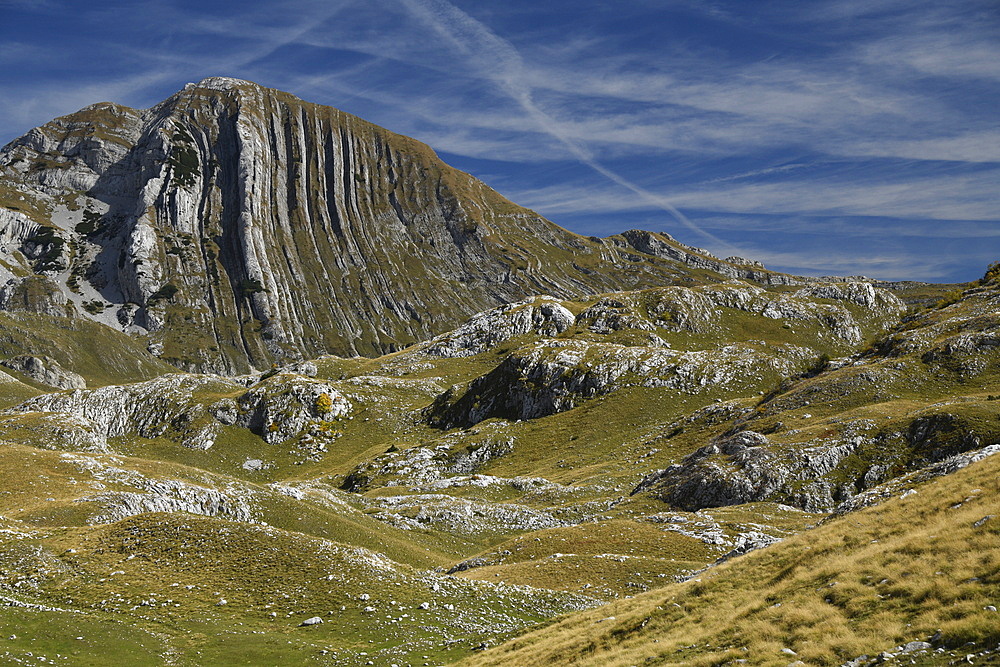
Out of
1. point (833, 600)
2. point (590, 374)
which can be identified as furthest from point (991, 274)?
point (833, 600)

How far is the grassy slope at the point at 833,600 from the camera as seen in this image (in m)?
18.1

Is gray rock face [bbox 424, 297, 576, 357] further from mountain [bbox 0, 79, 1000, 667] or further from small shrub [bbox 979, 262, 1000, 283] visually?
small shrub [bbox 979, 262, 1000, 283]

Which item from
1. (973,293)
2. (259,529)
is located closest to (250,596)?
(259,529)

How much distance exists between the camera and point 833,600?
2167 cm

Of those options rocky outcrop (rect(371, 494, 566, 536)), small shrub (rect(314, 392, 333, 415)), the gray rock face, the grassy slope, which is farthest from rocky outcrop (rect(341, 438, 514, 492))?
the grassy slope

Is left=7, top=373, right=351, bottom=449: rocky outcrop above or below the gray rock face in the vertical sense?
below

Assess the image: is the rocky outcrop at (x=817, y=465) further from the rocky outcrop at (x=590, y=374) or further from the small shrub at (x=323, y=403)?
the small shrub at (x=323, y=403)

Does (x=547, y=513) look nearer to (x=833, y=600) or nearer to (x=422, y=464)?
(x=422, y=464)

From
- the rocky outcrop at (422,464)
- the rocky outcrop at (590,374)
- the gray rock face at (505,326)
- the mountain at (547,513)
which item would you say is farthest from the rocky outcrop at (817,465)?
the gray rock face at (505,326)

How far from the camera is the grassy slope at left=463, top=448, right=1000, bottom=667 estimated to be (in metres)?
→ 18.1

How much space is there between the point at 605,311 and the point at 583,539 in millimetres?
116634

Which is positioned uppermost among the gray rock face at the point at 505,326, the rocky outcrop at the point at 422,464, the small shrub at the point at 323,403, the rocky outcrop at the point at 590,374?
the gray rock face at the point at 505,326

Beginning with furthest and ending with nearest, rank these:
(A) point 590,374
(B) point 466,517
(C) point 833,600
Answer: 1. (A) point 590,374
2. (B) point 466,517
3. (C) point 833,600

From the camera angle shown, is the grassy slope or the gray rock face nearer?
the grassy slope
